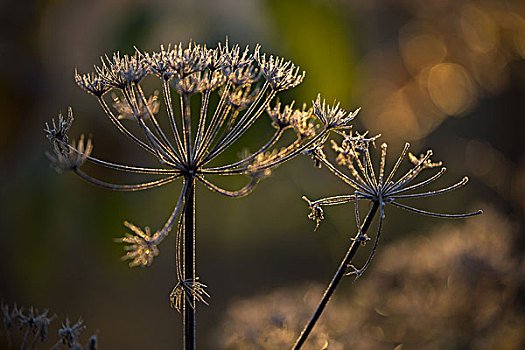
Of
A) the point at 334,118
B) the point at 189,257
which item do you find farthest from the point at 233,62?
the point at 189,257

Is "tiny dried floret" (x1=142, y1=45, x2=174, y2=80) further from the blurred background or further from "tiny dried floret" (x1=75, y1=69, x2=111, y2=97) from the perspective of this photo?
the blurred background

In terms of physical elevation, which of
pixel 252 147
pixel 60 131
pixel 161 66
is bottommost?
pixel 60 131

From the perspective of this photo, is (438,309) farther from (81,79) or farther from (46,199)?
(46,199)

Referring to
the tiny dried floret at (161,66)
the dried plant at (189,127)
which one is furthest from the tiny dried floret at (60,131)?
the tiny dried floret at (161,66)

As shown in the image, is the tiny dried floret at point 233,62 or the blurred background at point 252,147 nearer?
the tiny dried floret at point 233,62

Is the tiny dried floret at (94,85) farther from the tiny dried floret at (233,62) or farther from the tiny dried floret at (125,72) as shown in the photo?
the tiny dried floret at (233,62)

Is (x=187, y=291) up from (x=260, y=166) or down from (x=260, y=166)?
down

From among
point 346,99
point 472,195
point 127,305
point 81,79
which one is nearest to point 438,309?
point 81,79

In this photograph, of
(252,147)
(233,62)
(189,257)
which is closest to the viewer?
(189,257)

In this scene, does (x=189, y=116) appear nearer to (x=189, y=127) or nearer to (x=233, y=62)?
(x=189, y=127)
